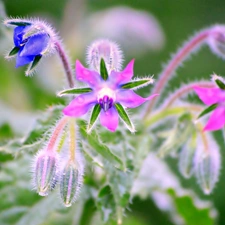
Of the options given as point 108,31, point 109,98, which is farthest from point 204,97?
point 108,31

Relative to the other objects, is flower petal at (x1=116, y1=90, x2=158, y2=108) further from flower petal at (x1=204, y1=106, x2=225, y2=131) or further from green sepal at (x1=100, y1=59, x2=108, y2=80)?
flower petal at (x1=204, y1=106, x2=225, y2=131)

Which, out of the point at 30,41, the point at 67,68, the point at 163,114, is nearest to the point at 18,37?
the point at 30,41

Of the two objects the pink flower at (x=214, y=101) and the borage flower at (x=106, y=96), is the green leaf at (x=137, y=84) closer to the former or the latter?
the borage flower at (x=106, y=96)

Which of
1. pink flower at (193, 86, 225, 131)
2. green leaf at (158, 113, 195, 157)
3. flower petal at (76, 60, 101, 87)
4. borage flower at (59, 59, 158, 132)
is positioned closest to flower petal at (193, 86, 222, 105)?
pink flower at (193, 86, 225, 131)

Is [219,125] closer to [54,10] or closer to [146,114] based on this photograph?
[146,114]

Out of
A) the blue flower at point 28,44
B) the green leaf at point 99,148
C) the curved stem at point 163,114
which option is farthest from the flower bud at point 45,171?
the curved stem at point 163,114

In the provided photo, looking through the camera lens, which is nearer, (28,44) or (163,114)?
(28,44)

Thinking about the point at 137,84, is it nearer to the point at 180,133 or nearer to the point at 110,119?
the point at 110,119
